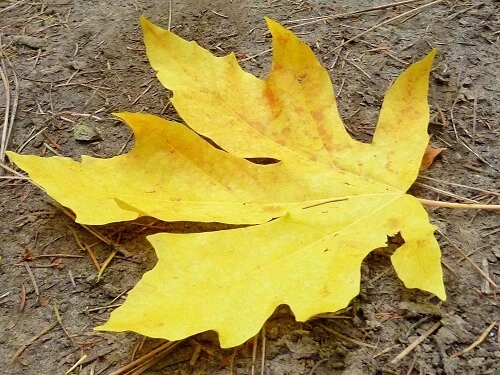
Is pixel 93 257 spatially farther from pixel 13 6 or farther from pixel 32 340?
pixel 13 6

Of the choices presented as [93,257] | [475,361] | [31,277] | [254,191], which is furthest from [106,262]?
[475,361]

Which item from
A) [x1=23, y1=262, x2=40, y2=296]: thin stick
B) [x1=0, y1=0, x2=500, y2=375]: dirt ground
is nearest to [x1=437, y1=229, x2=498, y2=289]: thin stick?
[x1=0, y1=0, x2=500, y2=375]: dirt ground

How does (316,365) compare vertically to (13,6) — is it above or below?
below

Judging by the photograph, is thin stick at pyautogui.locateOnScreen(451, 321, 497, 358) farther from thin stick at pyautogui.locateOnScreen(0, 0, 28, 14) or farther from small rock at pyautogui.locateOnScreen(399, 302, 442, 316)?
thin stick at pyautogui.locateOnScreen(0, 0, 28, 14)

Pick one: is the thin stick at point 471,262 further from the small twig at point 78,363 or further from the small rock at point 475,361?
the small twig at point 78,363

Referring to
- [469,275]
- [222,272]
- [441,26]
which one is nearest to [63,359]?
[222,272]
